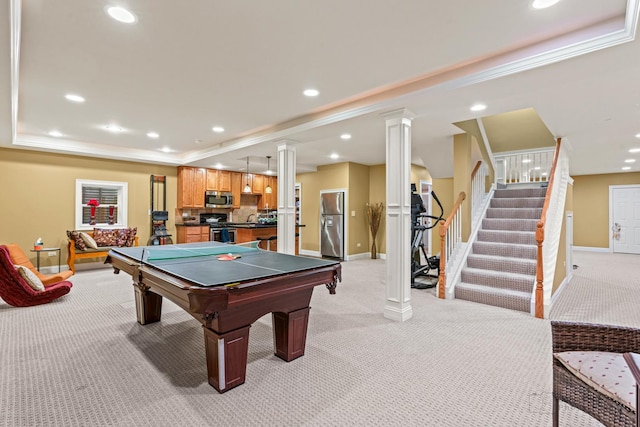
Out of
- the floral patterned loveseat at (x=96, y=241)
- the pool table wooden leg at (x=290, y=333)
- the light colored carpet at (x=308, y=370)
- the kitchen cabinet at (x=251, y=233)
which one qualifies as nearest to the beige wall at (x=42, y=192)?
the floral patterned loveseat at (x=96, y=241)

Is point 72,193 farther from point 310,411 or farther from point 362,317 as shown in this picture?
point 310,411

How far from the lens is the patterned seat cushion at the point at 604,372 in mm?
1304

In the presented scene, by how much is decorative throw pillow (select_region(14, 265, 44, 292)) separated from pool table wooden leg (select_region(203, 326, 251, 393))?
352cm

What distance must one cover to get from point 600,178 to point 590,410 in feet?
37.2

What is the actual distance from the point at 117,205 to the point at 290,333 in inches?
257

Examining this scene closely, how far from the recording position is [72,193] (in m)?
6.57

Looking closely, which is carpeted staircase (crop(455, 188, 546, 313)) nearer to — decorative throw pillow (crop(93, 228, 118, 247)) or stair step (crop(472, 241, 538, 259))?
stair step (crop(472, 241, 538, 259))

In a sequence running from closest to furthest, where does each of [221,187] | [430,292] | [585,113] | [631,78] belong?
[631,78], [585,113], [430,292], [221,187]

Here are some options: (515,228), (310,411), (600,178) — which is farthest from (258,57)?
(600,178)

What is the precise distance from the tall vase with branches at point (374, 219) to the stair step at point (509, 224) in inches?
119

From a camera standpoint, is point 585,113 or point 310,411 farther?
point 585,113

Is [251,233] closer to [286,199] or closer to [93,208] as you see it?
[286,199]

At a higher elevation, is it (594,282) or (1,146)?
(1,146)

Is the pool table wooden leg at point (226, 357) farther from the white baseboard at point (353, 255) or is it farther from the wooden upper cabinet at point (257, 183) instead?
the wooden upper cabinet at point (257, 183)
